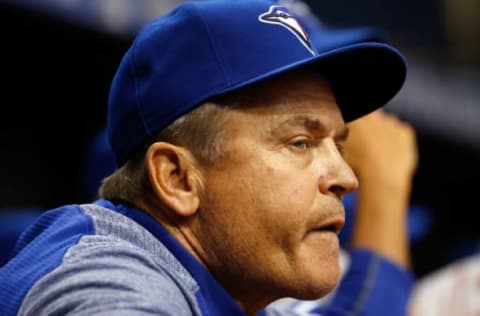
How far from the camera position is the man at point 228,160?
111 cm

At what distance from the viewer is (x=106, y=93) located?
320 centimetres

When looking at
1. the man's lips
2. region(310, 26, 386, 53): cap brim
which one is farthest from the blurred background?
the man's lips

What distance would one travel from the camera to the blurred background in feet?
9.24

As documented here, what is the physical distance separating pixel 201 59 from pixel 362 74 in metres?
0.26

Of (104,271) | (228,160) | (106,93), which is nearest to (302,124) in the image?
(228,160)

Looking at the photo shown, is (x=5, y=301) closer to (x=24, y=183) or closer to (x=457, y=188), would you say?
(x=24, y=183)

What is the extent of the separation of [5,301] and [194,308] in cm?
20

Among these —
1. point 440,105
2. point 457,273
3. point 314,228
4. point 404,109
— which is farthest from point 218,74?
point 440,105

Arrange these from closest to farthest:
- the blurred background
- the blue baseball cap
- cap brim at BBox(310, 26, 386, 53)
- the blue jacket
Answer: the blue jacket → the blue baseball cap → cap brim at BBox(310, 26, 386, 53) → the blurred background

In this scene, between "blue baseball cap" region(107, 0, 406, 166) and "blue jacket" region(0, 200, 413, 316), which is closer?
Result: "blue jacket" region(0, 200, 413, 316)

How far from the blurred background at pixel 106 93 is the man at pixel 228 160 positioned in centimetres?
115

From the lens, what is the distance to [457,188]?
4.33m

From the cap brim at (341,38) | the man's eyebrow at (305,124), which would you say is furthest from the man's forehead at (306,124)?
the cap brim at (341,38)

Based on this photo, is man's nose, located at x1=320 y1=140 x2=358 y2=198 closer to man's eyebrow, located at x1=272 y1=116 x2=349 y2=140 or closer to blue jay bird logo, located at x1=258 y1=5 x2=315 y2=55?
man's eyebrow, located at x1=272 y1=116 x2=349 y2=140
